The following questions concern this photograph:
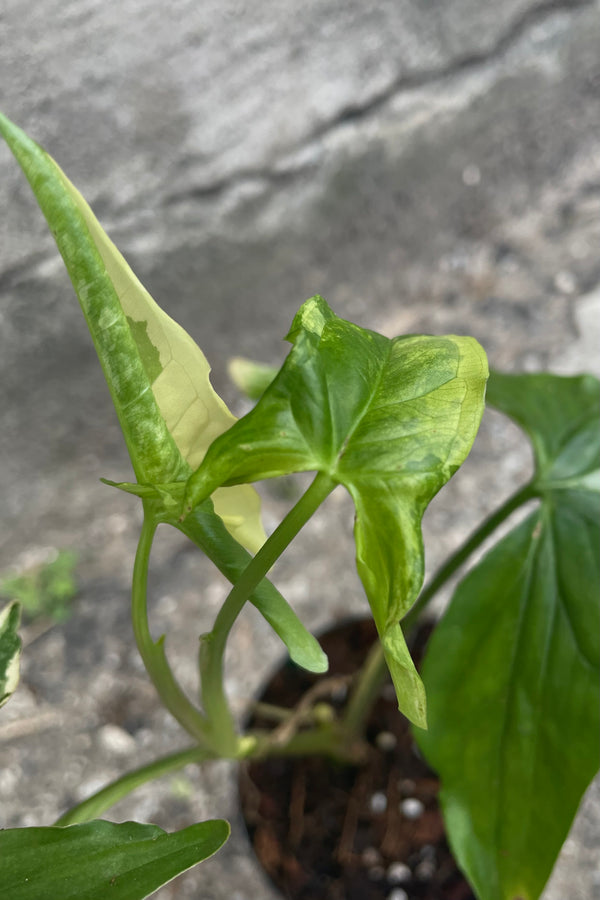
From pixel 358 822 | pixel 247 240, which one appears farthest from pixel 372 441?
pixel 247 240

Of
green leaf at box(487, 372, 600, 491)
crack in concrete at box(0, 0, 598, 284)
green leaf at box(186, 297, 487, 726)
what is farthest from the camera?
crack in concrete at box(0, 0, 598, 284)

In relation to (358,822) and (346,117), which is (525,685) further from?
(346,117)

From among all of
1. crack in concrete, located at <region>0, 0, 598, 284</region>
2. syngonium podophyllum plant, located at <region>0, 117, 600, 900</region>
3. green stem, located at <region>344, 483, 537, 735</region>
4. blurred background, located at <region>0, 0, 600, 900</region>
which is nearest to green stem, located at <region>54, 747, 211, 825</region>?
syngonium podophyllum plant, located at <region>0, 117, 600, 900</region>

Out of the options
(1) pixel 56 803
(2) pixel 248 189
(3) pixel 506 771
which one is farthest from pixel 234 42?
(1) pixel 56 803

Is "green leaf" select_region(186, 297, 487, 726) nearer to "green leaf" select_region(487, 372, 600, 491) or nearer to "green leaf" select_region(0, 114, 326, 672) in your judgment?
"green leaf" select_region(0, 114, 326, 672)

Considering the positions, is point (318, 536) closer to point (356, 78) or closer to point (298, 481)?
point (298, 481)

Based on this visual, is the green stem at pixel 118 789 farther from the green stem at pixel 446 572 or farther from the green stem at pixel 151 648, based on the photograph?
the green stem at pixel 446 572

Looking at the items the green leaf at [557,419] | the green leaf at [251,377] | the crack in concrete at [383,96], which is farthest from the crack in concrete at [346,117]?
the green leaf at [557,419]
